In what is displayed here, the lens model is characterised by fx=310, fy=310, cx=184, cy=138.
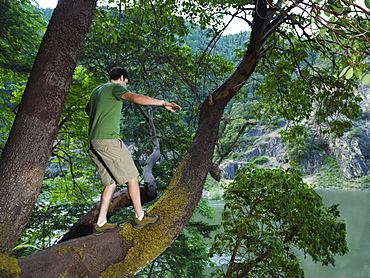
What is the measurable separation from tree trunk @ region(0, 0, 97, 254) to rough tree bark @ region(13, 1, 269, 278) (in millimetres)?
257

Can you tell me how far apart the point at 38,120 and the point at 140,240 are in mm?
895

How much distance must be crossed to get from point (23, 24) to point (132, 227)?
3888mm

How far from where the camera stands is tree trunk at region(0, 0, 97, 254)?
62.6 inches

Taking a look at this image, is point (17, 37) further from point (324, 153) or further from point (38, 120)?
point (324, 153)

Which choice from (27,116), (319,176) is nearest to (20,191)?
(27,116)

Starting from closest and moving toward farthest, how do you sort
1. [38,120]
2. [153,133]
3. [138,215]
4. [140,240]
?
1. [38,120]
2. [140,240]
3. [138,215]
4. [153,133]

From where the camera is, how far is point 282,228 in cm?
456

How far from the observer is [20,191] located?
161 centimetres

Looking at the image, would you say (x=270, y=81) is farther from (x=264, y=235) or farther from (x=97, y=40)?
(x=97, y=40)

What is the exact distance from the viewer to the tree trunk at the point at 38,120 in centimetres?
159

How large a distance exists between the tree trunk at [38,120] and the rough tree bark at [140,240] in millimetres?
257

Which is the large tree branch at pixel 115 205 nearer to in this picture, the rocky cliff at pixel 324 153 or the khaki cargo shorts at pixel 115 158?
the khaki cargo shorts at pixel 115 158

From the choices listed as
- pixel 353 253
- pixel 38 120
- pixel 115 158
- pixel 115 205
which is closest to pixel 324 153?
pixel 353 253

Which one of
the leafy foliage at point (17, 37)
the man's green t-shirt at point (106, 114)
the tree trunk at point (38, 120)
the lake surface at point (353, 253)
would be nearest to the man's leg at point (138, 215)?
the man's green t-shirt at point (106, 114)
